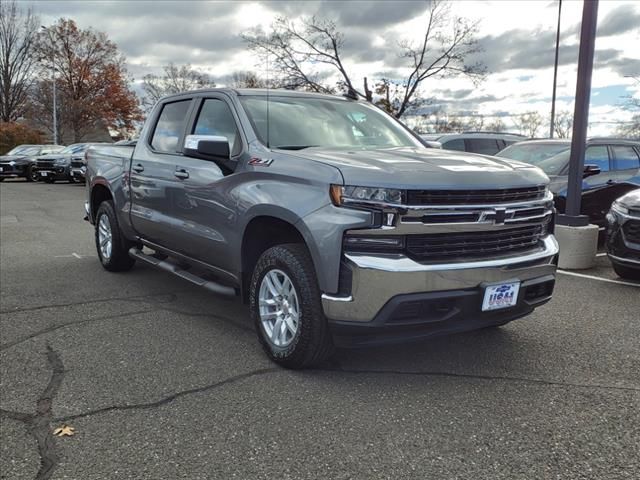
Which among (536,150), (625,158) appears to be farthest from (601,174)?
(536,150)

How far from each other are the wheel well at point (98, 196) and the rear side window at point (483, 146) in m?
8.26

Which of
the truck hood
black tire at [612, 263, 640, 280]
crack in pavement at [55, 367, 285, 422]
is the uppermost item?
the truck hood

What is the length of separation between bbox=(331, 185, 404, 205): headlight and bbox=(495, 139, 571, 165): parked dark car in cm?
622

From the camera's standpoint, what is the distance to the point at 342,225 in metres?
3.18

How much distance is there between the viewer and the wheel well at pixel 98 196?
659cm

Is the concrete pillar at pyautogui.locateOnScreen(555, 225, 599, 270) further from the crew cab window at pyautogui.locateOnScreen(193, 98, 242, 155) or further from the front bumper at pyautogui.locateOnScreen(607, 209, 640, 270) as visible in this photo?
the crew cab window at pyautogui.locateOnScreen(193, 98, 242, 155)

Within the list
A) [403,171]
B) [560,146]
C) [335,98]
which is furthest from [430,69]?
[403,171]

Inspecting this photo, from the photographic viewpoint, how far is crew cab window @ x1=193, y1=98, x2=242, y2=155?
4.28 meters

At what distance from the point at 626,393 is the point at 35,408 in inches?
134

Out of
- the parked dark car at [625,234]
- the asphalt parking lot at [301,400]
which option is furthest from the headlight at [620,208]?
the asphalt parking lot at [301,400]

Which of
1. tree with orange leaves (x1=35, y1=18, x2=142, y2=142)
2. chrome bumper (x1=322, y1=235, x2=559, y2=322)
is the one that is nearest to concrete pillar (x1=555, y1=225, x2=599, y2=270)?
chrome bumper (x1=322, y1=235, x2=559, y2=322)

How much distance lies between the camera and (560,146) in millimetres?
8977

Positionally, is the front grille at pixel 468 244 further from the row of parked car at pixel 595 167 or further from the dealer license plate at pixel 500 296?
the row of parked car at pixel 595 167

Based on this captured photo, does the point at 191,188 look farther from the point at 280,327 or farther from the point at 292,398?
the point at 292,398
